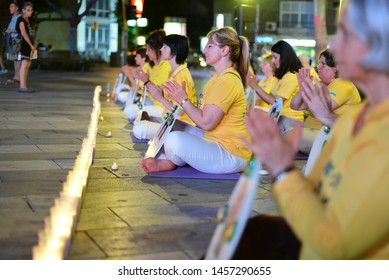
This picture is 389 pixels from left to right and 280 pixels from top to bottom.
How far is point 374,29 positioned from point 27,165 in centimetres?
493

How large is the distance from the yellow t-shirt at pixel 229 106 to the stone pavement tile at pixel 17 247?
2.21 m

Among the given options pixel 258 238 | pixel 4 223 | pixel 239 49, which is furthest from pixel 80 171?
pixel 258 238

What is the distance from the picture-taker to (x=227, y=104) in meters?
5.68

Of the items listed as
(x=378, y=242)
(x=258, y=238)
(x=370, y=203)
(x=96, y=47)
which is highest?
(x=370, y=203)

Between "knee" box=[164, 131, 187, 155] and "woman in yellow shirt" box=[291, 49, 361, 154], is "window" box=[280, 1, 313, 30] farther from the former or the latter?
"knee" box=[164, 131, 187, 155]

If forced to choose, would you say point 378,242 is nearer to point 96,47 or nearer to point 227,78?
point 227,78

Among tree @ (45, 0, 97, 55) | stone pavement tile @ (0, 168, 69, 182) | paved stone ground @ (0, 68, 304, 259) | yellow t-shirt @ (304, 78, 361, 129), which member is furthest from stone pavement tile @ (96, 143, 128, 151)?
tree @ (45, 0, 97, 55)

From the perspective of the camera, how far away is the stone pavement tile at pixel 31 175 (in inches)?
225

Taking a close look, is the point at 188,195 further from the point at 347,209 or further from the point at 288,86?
the point at 347,209

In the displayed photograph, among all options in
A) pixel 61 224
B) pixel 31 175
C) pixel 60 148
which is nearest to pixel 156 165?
pixel 31 175

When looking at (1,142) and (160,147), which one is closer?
(160,147)

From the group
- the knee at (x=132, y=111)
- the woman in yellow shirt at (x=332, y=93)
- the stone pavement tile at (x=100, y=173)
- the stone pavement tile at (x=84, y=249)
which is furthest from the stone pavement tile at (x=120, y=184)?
the knee at (x=132, y=111)

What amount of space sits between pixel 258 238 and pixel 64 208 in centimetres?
140

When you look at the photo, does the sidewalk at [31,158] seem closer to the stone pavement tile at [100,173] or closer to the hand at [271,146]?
the stone pavement tile at [100,173]
